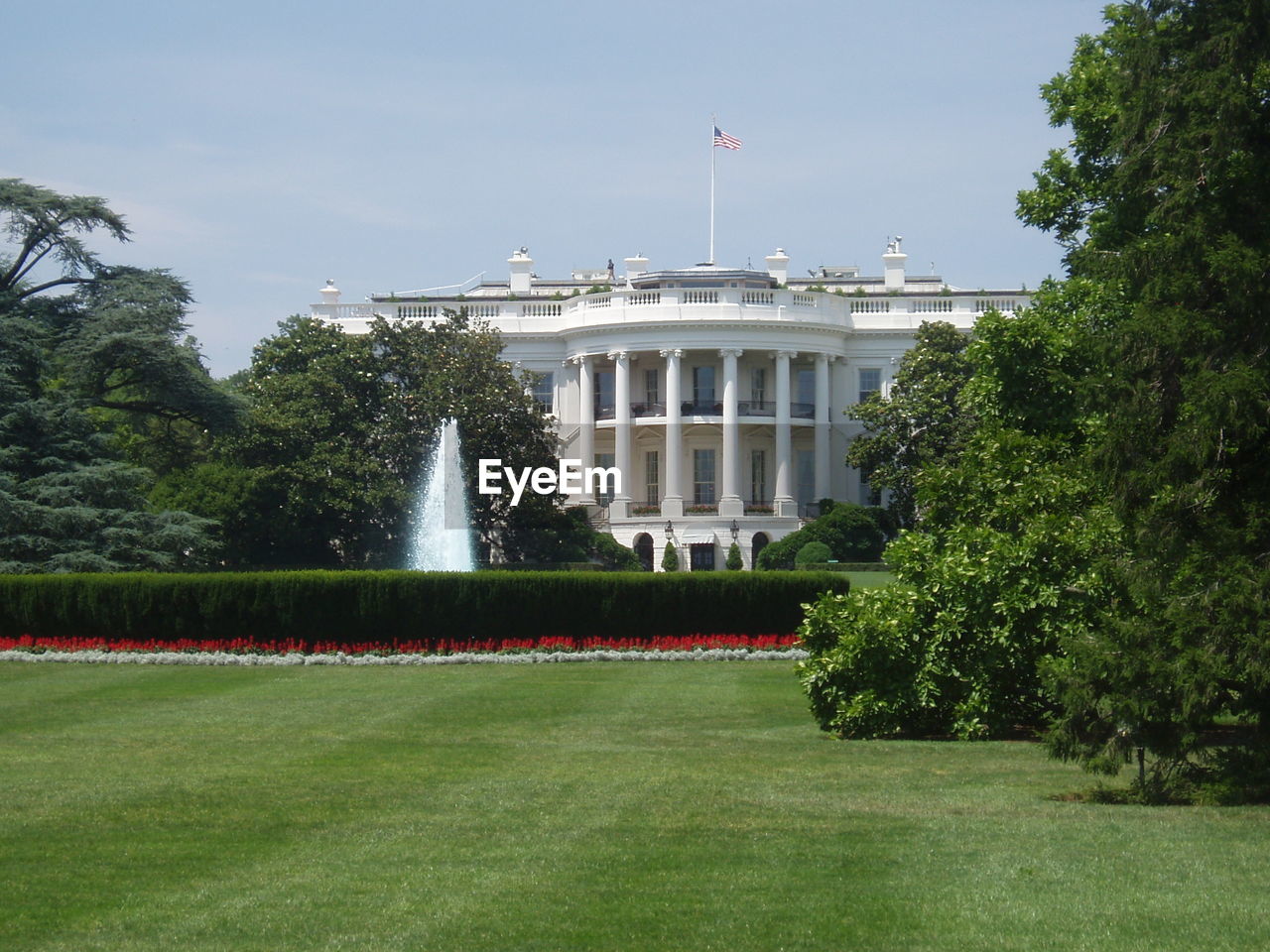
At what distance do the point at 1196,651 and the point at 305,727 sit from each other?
31.5 feet

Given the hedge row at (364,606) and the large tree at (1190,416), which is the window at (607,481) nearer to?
the hedge row at (364,606)

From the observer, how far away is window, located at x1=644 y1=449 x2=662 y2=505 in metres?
73.9

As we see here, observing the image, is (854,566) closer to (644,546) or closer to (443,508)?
(644,546)

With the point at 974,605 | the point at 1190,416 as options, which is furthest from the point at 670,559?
the point at 1190,416

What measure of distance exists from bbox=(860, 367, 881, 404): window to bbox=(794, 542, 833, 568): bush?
15540 millimetres

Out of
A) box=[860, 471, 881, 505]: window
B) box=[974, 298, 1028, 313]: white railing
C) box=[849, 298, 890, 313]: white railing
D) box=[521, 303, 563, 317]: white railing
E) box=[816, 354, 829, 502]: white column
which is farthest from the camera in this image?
box=[521, 303, 563, 317]: white railing

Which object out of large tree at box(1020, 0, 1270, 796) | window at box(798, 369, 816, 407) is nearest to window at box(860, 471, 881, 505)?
window at box(798, 369, 816, 407)

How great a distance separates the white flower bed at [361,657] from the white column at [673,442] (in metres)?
40.4

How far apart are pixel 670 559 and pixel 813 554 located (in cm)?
682

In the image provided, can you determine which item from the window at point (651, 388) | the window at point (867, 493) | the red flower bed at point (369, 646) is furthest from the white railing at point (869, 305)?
the red flower bed at point (369, 646)

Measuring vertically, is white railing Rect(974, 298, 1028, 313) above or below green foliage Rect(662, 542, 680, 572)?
above

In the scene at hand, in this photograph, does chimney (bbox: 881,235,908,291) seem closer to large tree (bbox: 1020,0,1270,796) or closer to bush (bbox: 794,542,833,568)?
bush (bbox: 794,542,833,568)

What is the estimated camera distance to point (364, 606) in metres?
27.9

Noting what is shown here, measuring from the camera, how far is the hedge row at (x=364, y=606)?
27891mm
